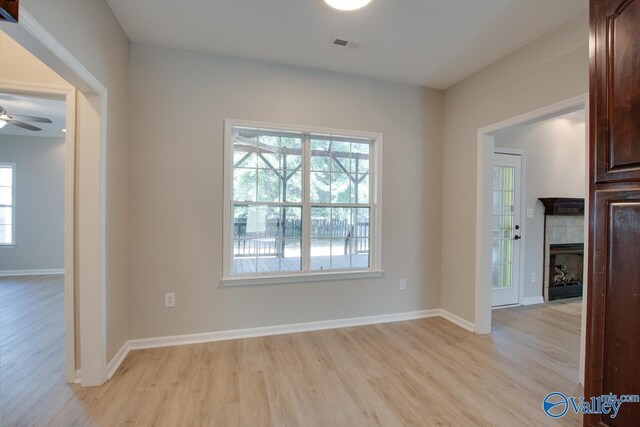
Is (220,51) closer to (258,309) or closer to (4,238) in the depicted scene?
(258,309)

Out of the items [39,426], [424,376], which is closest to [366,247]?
[424,376]

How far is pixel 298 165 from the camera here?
3123mm

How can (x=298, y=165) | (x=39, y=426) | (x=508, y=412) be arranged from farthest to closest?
(x=298, y=165), (x=508, y=412), (x=39, y=426)

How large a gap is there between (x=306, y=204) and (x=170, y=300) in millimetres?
1579

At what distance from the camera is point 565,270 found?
14.5 ft

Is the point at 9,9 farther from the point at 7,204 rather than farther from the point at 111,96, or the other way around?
the point at 7,204

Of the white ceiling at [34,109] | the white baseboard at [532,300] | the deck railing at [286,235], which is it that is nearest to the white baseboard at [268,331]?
the deck railing at [286,235]

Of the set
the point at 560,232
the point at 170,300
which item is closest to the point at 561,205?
the point at 560,232

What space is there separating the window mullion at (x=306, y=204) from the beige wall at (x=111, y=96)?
1.62 meters

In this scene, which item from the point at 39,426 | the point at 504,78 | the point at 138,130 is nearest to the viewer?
the point at 39,426

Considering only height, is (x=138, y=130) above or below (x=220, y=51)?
below

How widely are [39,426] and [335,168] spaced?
2.92 meters

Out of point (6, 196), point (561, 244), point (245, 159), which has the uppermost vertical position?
point (245, 159)

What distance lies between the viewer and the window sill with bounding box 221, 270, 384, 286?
112 inches
